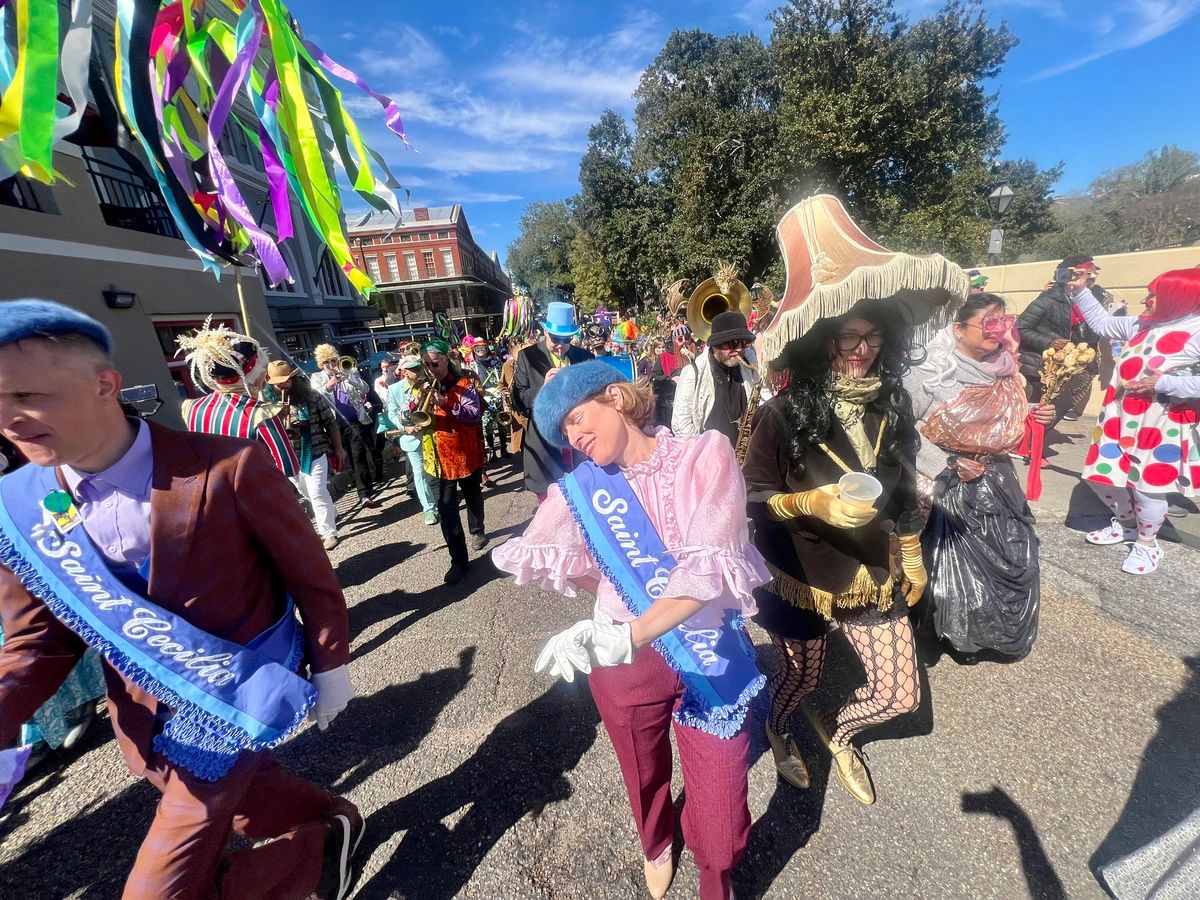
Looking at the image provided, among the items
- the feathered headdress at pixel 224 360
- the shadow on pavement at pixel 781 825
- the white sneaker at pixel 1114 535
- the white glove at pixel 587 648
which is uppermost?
the feathered headdress at pixel 224 360

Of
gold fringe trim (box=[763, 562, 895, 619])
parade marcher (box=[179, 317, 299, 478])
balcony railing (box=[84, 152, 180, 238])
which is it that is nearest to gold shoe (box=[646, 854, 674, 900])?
gold fringe trim (box=[763, 562, 895, 619])

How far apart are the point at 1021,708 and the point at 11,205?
1137cm

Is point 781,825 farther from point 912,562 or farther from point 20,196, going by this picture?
point 20,196

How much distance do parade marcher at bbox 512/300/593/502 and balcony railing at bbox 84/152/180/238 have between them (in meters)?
8.09

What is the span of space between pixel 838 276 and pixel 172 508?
6.69 feet

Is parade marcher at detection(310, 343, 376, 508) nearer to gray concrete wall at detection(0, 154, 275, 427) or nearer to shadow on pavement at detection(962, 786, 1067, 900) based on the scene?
gray concrete wall at detection(0, 154, 275, 427)

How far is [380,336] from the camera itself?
24438 mm

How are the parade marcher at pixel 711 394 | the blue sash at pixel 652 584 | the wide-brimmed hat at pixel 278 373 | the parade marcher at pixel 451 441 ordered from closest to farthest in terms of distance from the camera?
the blue sash at pixel 652 584 → the parade marcher at pixel 711 394 → the parade marcher at pixel 451 441 → the wide-brimmed hat at pixel 278 373

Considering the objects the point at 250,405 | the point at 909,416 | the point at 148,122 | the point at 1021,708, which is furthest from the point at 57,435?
the point at 1021,708

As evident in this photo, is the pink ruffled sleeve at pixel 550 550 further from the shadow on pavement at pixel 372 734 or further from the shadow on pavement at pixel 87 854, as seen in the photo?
the shadow on pavement at pixel 87 854

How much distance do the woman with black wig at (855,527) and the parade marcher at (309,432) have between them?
3.87m

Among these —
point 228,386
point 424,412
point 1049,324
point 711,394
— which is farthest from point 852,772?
point 1049,324

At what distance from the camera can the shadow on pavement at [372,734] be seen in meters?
2.29

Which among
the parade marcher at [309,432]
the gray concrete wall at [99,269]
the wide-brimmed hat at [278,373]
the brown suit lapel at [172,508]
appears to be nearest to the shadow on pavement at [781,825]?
the brown suit lapel at [172,508]
